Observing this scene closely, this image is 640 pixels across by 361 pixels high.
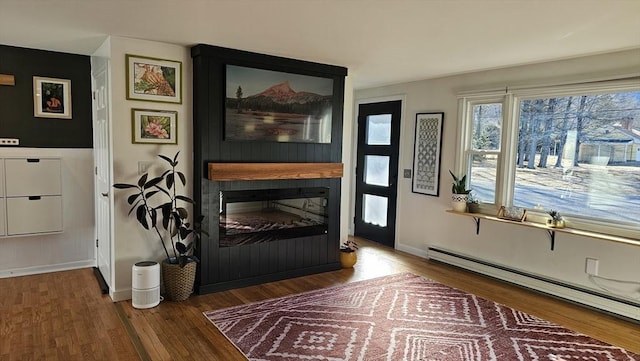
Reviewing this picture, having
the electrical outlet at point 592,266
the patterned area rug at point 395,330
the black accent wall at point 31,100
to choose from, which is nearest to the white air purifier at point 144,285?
the patterned area rug at point 395,330

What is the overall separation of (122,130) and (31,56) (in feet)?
4.95

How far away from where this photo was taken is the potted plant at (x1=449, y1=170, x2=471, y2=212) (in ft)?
15.2

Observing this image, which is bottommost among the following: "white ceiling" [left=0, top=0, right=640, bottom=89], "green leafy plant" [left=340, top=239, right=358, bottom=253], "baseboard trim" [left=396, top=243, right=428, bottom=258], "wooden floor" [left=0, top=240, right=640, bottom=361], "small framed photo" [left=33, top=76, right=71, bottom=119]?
"wooden floor" [left=0, top=240, right=640, bottom=361]

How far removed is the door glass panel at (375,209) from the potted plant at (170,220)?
113 inches

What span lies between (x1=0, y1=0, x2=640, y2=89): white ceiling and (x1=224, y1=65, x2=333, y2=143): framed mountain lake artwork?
26 centimetres

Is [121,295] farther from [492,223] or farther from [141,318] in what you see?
[492,223]

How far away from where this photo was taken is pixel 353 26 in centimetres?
293

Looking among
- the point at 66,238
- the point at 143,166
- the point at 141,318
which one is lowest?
the point at 141,318

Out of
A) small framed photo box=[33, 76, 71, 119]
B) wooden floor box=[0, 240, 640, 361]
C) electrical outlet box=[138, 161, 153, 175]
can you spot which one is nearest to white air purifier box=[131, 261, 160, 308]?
wooden floor box=[0, 240, 640, 361]

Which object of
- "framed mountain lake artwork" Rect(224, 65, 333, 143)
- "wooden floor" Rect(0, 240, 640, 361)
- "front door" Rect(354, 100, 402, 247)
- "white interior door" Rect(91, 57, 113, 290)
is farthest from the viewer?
"front door" Rect(354, 100, 402, 247)

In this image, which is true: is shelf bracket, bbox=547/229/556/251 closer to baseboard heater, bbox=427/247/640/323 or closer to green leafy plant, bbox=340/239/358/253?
baseboard heater, bbox=427/247/640/323

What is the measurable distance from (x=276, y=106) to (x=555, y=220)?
2822 mm

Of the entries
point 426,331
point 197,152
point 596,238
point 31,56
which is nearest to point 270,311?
point 426,331

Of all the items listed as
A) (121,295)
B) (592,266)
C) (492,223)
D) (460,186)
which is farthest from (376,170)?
(121,295)
